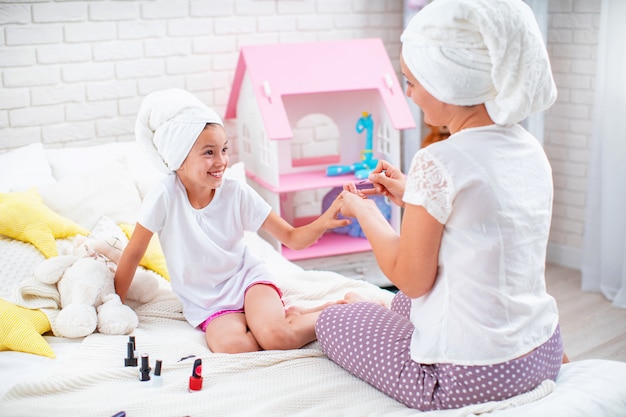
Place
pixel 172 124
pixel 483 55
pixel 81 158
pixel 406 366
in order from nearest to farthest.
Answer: pixel 483 55 → pixel 406 366 → pixel 172 124 → pixel 81 158

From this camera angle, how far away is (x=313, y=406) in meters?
1.66

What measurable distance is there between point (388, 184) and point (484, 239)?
17.3 inches

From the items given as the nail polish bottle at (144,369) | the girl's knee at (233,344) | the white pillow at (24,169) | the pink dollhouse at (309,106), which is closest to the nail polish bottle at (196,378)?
the nail polish bottle at (144,369)

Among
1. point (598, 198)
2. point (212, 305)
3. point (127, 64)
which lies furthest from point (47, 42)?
point (598, 198)

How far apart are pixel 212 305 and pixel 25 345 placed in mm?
519

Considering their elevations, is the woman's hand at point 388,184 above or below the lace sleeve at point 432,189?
below

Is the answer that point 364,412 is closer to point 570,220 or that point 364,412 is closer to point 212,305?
point 212,305

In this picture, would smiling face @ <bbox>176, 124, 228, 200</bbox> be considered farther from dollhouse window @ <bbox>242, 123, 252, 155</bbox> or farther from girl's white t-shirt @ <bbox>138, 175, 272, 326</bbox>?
dollhouse window @ <bbox>242, 123, 252, 155</bbox>

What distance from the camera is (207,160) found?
2129 mm

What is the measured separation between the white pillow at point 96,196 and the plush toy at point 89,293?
34 cm

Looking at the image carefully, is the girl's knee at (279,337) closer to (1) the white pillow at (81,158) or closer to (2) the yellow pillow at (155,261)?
(2) the yellow pillow at (155,261)

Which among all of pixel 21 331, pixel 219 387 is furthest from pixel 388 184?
pixel 21 331

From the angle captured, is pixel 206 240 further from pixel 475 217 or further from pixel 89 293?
→ pixel 475 217

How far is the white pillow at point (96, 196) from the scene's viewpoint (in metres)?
2.58
